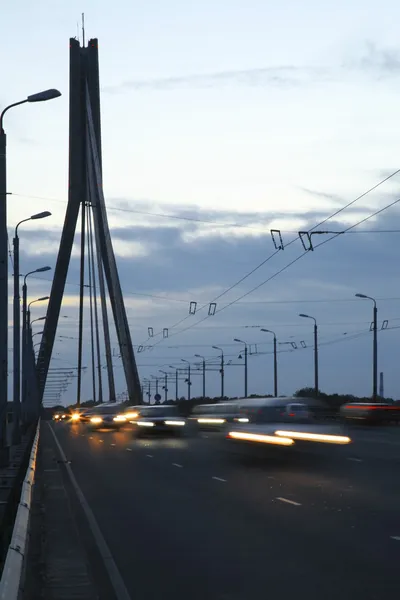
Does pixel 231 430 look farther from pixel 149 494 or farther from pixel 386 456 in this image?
pixel 149 494

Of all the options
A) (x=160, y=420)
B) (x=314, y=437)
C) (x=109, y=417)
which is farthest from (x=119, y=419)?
(x=314, y=437)

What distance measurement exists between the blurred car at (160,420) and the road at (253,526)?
64.8 ft

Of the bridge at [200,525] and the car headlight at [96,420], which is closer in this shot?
the bridge at [200,525]

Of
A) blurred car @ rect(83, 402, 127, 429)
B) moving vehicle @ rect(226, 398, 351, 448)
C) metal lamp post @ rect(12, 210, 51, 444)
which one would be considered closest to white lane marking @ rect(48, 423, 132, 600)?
moving vehicle @ rect(226, 398, 351, 448)

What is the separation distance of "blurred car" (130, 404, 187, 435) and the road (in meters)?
19.7

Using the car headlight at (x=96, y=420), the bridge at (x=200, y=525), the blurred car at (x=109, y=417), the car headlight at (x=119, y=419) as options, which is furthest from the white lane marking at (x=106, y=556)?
the car headlight at (x=96, y=420)

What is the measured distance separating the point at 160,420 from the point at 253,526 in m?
34.6

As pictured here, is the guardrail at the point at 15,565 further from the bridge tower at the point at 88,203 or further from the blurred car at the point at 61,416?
the blurred car at the point at 61,416

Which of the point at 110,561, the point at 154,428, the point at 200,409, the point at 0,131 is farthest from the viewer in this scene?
the point at 154,428

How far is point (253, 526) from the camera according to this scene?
14227mm

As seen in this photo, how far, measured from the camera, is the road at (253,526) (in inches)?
386

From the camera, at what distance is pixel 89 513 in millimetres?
16406

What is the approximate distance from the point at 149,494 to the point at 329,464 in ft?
27.2

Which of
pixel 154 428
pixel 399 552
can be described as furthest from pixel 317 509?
pixel 154 428
